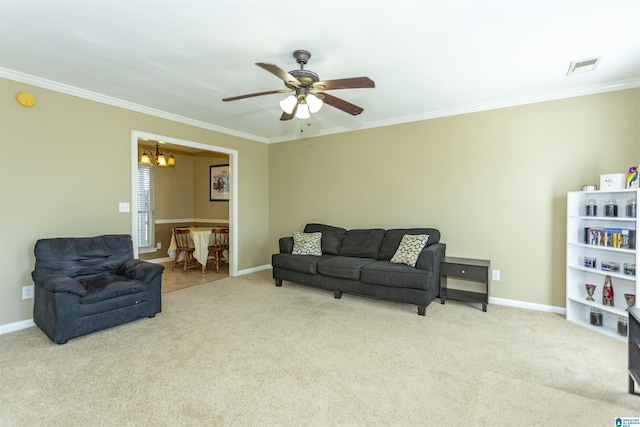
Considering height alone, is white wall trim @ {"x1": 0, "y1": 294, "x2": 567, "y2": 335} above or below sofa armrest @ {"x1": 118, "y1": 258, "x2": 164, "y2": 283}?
below

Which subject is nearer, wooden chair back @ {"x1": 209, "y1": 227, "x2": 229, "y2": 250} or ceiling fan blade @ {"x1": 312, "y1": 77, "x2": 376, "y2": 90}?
ceiling fan blade @ {"x1": 312, "y1": 77, "x2": 376, "y2": 90}

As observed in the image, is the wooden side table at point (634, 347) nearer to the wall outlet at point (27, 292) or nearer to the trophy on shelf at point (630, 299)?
the trophy on shelf at point (630, 299)

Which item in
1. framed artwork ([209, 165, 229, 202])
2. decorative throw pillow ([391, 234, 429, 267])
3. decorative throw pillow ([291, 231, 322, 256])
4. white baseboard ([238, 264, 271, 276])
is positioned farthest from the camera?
framed artwork ([209, 165, 229, 202])

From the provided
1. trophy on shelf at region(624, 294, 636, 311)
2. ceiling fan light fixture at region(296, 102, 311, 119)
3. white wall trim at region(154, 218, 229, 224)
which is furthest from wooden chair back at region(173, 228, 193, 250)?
trophy on shelf at region(624, 294, 636, 311)

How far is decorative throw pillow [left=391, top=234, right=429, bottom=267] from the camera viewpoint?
384 cm

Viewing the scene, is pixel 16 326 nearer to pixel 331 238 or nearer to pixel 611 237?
pixel 331 238

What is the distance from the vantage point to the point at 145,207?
670cm

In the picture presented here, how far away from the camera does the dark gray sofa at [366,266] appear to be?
11.7 feet

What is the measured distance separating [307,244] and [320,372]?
2604 millimetres

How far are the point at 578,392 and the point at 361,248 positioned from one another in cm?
286

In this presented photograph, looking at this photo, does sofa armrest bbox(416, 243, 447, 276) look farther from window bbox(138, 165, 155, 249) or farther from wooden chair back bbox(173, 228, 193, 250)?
window bbox(138, 165, 155, 249)

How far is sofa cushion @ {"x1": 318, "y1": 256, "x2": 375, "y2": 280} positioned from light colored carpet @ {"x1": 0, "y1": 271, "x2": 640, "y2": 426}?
1.89ft

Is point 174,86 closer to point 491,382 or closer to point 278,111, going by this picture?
point 278,111

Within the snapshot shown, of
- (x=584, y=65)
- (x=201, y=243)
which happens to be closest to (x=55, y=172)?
(x=201, y=243)
